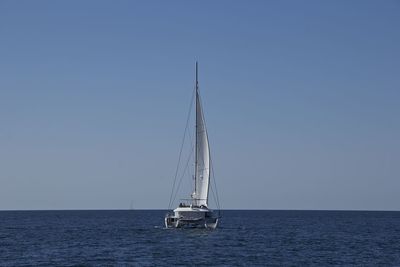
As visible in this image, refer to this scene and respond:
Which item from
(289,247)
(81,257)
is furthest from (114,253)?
(289,247)

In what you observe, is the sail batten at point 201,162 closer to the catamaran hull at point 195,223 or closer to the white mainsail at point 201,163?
the white mainsail at point 201,163

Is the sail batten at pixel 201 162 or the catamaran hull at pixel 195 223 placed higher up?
the sail batten at pixel 201 162

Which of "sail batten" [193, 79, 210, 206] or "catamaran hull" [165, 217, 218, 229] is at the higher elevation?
"sail batten" [193, 79, 210, 206]

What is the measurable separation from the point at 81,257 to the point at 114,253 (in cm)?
427

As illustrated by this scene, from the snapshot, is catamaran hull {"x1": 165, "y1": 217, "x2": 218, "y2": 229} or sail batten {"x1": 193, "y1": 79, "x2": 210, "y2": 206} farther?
sail batten {"x1": 193, "y1": 79, "x2": 210, "y2": 206}

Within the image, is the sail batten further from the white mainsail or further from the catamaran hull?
the catamaran hull

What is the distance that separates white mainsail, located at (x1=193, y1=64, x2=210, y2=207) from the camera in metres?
→ 85.8

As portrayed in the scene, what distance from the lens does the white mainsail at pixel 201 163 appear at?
85.8 m

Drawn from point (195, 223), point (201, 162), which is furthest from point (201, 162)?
point (195, 223)

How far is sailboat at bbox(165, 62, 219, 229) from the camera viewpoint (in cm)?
8169

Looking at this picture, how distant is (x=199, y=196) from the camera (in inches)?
3381

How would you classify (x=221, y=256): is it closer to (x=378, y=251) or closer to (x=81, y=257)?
(x=81, y=257)

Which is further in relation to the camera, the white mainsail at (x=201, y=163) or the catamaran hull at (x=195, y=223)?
the white mainsail at (x=201, y=163)

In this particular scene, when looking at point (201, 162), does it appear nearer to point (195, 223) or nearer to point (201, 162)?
point (201, 162)
